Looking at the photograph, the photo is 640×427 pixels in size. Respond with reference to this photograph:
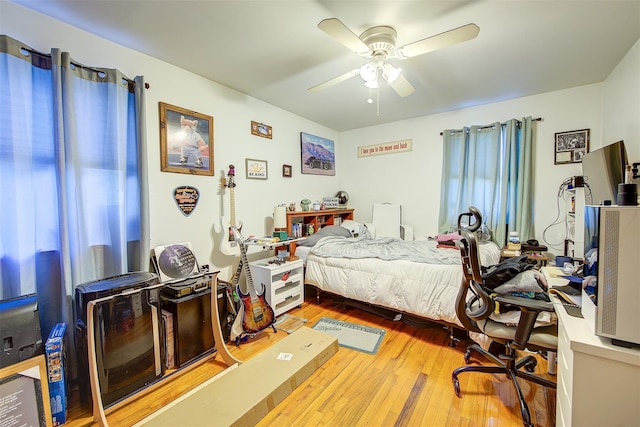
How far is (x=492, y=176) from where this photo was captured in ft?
11.2

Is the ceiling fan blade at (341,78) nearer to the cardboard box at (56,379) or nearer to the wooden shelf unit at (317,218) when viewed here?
the wooden shelf unit at (317,218)

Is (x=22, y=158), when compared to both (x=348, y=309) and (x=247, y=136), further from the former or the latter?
(x=348, y=309)

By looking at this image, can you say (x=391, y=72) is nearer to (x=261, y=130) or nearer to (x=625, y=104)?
(x=261, y=130)

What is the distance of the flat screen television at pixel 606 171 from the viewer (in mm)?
1748

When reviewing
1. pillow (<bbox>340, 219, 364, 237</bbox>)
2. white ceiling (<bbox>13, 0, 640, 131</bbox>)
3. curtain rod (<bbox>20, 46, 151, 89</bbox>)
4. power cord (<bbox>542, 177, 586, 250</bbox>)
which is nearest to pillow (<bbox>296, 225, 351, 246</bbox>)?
pillow (<bbox>340, 219, 364, 237</bbox>)

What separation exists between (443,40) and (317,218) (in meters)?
2.81

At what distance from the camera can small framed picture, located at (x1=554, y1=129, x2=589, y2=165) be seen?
2994mm

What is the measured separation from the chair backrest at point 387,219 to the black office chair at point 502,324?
7.59ft

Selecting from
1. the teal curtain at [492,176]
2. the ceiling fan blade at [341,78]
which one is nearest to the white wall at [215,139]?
the ceiling fan blade at [341,78]

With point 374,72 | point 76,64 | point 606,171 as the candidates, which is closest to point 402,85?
point 374,72

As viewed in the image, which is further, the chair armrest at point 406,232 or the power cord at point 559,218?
the chair armrest at point 406,232

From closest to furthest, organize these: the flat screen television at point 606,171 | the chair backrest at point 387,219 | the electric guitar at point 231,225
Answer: the flat screen television at point 606,171, the electric guitar at point 231,225, the chair backrest at point 387,219

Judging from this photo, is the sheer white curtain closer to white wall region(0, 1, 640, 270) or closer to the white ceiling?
white wall region(0, 1, 640, 270)

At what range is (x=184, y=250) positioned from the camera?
2.43 metres
